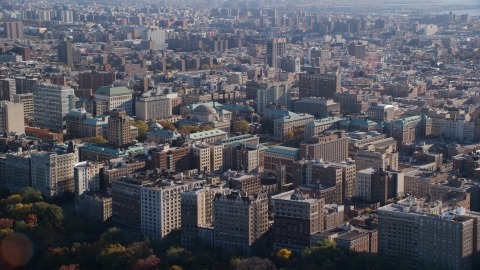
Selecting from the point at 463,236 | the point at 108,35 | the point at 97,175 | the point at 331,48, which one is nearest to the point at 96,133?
the point at 97,175

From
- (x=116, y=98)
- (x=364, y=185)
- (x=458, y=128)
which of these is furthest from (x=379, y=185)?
(x=116, y=98)

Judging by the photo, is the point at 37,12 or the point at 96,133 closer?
the point at 96,133

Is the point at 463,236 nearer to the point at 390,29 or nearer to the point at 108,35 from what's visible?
the point at 108,35

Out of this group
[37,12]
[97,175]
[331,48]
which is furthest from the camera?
[37,12]

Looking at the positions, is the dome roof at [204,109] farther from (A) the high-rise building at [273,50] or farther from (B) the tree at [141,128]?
(A) the high-rise building at [273,50]

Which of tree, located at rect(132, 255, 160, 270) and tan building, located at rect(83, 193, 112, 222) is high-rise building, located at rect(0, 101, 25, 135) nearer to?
tan building, located at rect(83, 193, 112, 222)

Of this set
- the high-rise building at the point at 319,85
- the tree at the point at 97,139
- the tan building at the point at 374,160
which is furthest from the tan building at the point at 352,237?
the high-rise building at the point at 319,85
